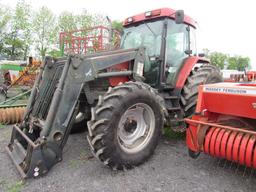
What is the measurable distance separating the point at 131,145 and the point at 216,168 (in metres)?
1.22

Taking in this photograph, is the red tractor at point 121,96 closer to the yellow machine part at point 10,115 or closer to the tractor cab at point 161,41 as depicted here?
the tractor cab at point 161,41

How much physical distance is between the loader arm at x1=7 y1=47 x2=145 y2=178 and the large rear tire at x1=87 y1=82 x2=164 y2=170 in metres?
0.39

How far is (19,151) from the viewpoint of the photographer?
3283 mm

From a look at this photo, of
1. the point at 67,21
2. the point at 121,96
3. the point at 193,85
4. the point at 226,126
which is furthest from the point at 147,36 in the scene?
the point at 67,21

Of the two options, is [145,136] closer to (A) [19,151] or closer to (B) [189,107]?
(B) [189,107]

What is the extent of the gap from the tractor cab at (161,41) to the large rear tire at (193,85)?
0.93ft

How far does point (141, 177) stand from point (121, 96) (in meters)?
1.06

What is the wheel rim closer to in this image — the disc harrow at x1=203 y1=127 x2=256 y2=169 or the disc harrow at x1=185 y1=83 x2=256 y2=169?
the disc harrow at x1=185 y1=83 x2=256 y2=169

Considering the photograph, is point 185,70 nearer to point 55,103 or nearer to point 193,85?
point 193,85

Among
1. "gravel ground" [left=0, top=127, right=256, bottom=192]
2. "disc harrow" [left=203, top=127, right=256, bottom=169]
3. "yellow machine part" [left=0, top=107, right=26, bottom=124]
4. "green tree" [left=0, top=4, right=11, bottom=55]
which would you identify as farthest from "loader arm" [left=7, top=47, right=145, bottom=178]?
"green tree" [left=0, top=4, right=11, bottom=55]

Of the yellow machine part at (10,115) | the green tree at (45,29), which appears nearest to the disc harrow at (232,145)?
the yellow machine part at (10,115)

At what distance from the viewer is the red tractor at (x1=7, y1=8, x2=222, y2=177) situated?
2953 millimetres

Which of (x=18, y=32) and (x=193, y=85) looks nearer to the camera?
(x=193, y=85)

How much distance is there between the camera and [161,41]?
4.28 metres
